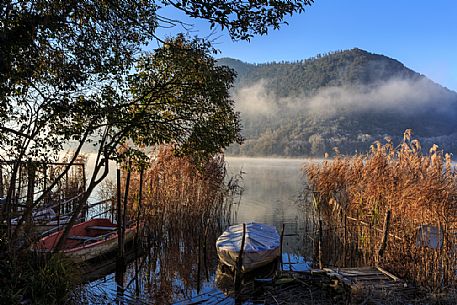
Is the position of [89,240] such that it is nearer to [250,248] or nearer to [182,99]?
[250,248]

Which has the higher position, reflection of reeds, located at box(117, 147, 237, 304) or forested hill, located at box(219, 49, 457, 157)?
forested hill, located at box(219, 49, 457, 157)

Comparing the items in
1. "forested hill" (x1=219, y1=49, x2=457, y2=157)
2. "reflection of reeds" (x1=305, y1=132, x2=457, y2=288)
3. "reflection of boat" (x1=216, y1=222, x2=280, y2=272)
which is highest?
"forested hill" (x1=219, y1=49, x2=457, y2=157)

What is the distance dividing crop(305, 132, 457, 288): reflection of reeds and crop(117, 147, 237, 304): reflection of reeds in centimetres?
372

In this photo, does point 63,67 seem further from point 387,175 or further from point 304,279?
point 387,175

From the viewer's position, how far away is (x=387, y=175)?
1095 cm

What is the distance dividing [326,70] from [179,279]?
115001mm

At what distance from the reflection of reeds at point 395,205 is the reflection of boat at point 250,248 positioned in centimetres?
224

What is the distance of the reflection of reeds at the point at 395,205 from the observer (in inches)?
337

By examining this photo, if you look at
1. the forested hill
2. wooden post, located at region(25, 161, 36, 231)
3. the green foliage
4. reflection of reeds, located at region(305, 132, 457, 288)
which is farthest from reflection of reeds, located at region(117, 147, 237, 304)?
the forested hill

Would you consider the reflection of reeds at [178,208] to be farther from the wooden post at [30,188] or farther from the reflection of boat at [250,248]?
the wooden post at [30,188]

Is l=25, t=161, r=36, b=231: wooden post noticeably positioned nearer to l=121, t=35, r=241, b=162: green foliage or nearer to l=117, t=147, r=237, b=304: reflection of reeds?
l=121, t=35, r=241, b=162: green foliage

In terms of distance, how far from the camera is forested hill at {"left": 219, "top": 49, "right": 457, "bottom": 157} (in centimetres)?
8012

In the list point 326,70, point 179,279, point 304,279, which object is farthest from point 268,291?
point 326,70

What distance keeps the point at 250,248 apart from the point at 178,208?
13.9 feet
